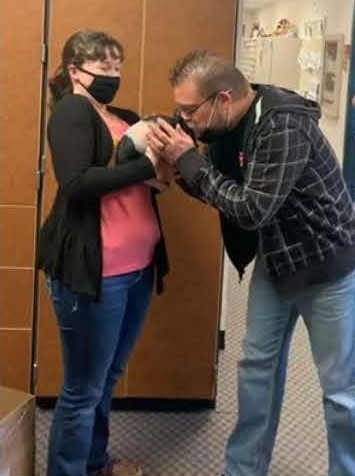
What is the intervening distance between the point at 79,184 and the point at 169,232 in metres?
0.83

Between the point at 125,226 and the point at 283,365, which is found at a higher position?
the point at 125,226

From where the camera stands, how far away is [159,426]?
102 inches

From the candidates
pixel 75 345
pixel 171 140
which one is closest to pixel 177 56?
pixel 171 140

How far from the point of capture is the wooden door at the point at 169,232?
7.50ft

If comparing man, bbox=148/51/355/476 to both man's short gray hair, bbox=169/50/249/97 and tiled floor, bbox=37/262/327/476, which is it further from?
tiled floor, bbox=37/262/327/476

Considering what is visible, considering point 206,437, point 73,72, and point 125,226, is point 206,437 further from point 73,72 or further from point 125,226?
point 73,72

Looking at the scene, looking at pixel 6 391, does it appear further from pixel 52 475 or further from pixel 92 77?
pixel 92 77

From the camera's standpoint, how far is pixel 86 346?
180 centimetres

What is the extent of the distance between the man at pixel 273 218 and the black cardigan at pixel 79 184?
0.13 metres

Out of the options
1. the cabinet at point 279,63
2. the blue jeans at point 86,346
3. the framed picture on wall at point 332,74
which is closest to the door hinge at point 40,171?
the blue jeans at point 86,346

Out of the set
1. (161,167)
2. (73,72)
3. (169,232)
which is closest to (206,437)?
(169,232)

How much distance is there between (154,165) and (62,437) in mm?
785

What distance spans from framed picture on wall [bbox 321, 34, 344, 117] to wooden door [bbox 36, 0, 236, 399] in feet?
11.1

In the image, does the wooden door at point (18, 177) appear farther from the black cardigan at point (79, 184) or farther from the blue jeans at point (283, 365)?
the blue jeans at point (283, 365)
